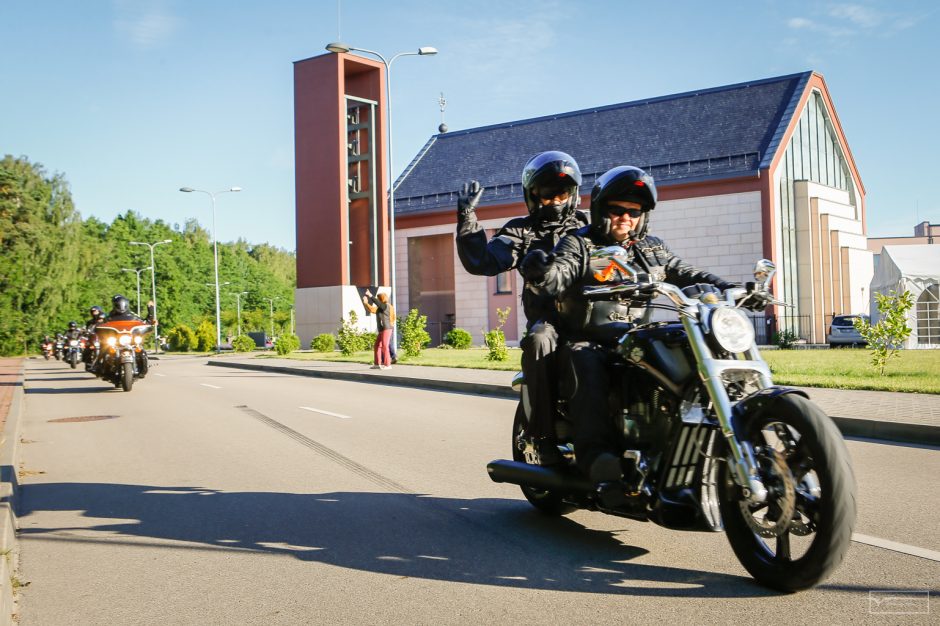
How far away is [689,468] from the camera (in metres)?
4.01

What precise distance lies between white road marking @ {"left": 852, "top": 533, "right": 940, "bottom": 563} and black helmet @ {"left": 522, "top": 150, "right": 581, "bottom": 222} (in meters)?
2.48

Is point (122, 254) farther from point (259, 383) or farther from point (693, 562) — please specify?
point (693, 562)

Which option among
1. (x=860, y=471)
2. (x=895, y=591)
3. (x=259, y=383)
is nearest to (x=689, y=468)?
(x=895, y=591)

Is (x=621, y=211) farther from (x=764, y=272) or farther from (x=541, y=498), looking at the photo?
(x=541, y=498)

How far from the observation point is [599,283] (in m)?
4.55

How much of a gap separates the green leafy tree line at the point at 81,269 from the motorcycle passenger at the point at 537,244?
57.1 metres

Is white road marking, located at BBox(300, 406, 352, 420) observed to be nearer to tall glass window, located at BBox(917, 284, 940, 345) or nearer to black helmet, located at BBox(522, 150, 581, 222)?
black helmet, located at BBox(522, 150, 581, 222)

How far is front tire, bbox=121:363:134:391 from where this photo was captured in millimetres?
17453

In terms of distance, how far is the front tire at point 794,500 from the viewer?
11.1ft

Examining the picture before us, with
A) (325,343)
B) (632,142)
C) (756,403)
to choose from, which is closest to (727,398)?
(756,403)

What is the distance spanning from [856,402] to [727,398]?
808 centimetres

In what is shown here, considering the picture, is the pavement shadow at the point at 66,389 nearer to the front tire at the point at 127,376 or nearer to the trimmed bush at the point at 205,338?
the front tire at the point at 127,376

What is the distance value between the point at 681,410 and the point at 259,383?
17.0 metres

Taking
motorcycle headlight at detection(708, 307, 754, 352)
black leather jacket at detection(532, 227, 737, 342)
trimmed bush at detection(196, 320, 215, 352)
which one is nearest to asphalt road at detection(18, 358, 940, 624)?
motorcycle headlight at detection(708, 307, 754, 352)
